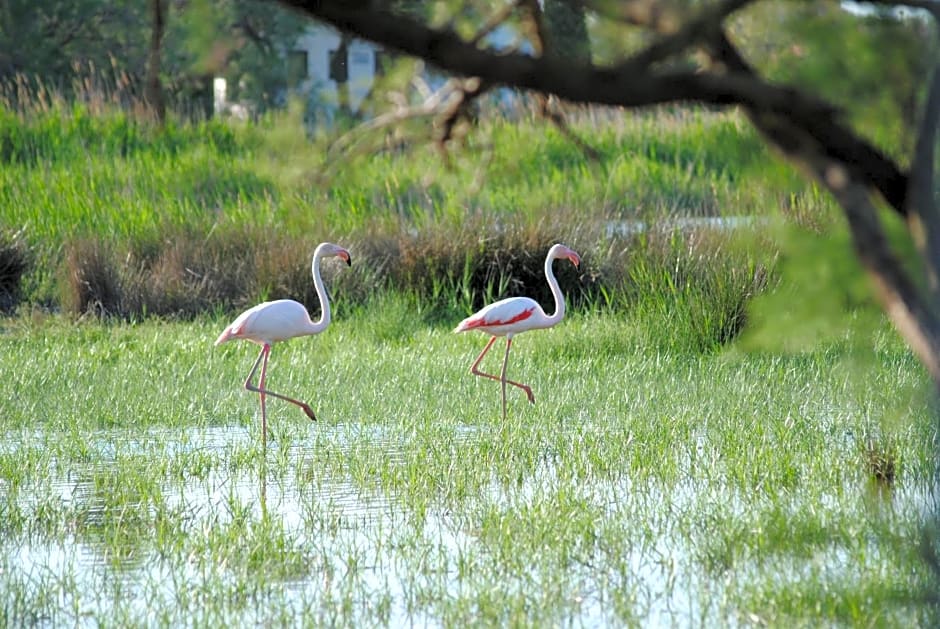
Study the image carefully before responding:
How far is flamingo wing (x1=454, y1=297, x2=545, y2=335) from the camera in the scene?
10070 mm

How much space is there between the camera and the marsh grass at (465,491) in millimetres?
5094

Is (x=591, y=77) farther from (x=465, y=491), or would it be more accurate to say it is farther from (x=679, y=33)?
(x=465, y=491)

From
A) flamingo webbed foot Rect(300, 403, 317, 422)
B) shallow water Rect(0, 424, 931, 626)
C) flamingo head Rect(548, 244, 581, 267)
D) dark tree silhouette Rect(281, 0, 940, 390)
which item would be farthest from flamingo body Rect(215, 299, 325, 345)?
dark tree silhouette Rect(281, 0, 940, 390)

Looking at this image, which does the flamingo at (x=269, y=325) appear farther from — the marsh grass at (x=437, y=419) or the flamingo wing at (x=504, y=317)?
the flamingo wing at (x=504, y=317)

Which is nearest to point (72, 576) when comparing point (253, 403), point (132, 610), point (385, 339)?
point (132, 610)

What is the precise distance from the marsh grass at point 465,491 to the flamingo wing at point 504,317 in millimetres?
420

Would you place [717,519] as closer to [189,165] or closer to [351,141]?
[351,141]

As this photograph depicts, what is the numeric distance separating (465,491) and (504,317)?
3333mm

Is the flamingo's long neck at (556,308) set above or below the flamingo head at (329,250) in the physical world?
below

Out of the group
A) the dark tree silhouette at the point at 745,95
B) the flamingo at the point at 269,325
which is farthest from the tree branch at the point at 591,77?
the flamingo at the point at 269,325

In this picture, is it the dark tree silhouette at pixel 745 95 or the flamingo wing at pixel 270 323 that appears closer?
the dark tree silhouette at pixel 745 95

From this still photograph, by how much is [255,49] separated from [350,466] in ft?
78.6

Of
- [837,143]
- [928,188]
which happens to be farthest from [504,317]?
Answer: [928,188]

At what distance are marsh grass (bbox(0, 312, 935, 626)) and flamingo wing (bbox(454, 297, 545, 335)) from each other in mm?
420
